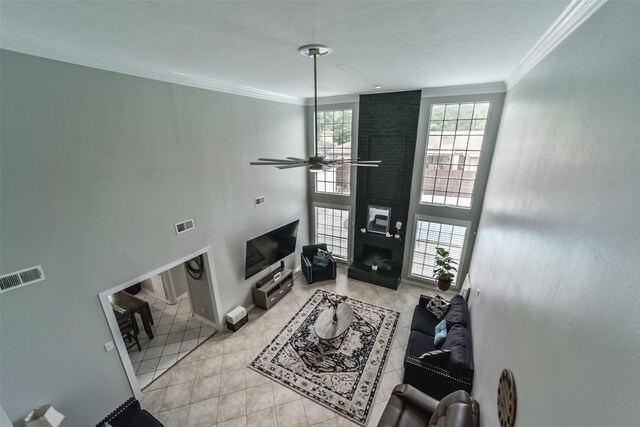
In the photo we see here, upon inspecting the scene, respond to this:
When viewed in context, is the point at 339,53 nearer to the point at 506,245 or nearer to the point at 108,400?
the point at 506,245

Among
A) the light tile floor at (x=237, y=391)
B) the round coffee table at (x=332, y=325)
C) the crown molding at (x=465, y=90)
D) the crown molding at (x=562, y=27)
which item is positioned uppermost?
the crown molding at (x=465, y=90)

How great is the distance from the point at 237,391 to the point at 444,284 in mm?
4799

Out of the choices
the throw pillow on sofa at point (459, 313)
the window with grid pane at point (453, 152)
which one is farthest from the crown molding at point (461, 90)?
the throw pillow on sofa at point (459, 313)

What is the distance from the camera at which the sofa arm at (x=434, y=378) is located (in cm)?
339

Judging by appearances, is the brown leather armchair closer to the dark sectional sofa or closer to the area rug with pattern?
the dark sectional sofa

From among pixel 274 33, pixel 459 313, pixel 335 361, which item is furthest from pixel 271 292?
pixel 274 33

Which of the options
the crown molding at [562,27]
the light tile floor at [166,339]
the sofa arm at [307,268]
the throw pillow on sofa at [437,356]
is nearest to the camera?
the crown molding at [562,27]

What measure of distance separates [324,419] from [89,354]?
10.5 ft

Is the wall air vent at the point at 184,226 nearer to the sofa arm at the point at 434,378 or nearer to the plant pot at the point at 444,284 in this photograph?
the sofa arm at the point at 434,378

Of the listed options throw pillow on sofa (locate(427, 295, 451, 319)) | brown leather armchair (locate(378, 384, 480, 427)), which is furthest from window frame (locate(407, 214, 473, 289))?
brown leather armchair (locate(378, 384, 480, 427))

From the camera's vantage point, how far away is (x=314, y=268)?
6.75 m

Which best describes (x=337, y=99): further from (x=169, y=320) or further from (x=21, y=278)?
(x=169, y=320)

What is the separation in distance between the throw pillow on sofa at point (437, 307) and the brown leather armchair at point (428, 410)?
1841mm

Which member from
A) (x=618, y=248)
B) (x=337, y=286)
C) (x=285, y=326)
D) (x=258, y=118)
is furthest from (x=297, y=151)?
(x=618, y=248)
